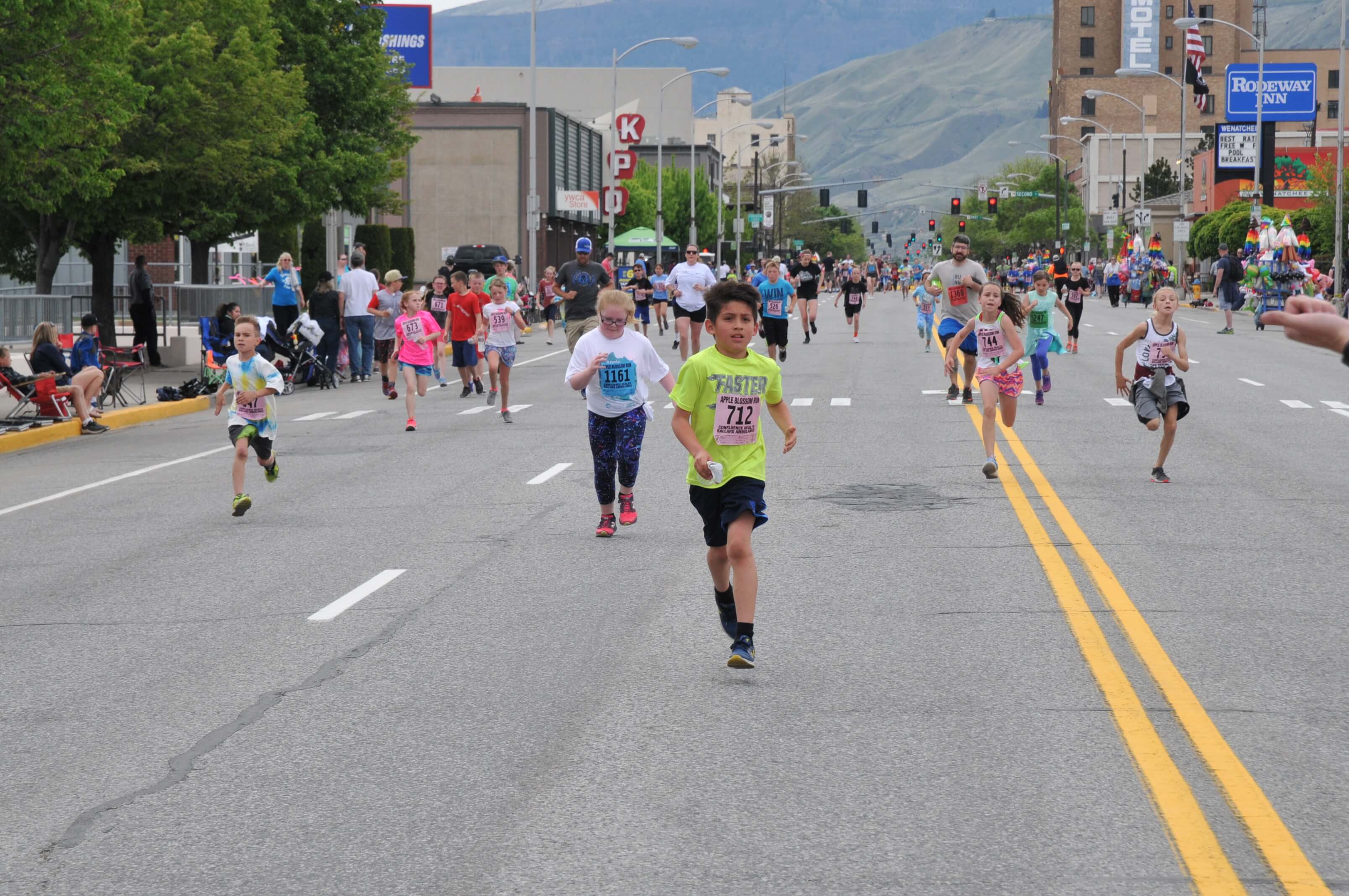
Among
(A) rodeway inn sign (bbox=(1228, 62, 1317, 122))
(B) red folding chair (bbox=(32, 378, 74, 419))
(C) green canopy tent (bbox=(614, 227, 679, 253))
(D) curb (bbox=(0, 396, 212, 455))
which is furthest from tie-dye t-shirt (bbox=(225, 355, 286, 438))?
(A) rodeway inn sign (bbox=(1228, 62, 1317, 122))

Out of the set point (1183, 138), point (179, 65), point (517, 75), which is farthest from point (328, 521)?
point (517, 75)

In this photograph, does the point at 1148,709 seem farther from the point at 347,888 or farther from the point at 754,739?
the point at 347,888

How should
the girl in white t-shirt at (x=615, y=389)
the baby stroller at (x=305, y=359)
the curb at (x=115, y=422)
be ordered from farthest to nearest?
1. the baby stroller at (x=305, y=359)
2. the curb at (x=115, y=422)
3. the girl in white t-shirt at (x=615, y=389)

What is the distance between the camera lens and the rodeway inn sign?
270 feet

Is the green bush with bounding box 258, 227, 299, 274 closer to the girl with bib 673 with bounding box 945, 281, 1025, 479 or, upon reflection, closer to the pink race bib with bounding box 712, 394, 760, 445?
the girl with bib 673 with bounding box 945, 281, 1025, 479

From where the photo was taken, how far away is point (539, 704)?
23.6 feet

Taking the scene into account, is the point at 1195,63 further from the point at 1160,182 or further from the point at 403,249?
the point at 403,249

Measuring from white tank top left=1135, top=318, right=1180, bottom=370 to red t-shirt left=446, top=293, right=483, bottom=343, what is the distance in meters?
11.3

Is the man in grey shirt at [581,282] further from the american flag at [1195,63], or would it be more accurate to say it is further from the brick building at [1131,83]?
the brick building at [1131,83]

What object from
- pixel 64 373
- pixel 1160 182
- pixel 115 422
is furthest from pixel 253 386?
pixel 1160 182

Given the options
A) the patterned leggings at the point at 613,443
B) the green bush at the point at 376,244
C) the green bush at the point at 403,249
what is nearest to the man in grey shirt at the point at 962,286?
the patterned leggings at the point at 613,443

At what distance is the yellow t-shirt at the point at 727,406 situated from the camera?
7.81 meters

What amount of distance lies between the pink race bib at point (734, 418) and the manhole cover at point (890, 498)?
522cm

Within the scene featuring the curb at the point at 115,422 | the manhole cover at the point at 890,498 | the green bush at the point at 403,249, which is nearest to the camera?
the manhole cover at the point at 890,498
